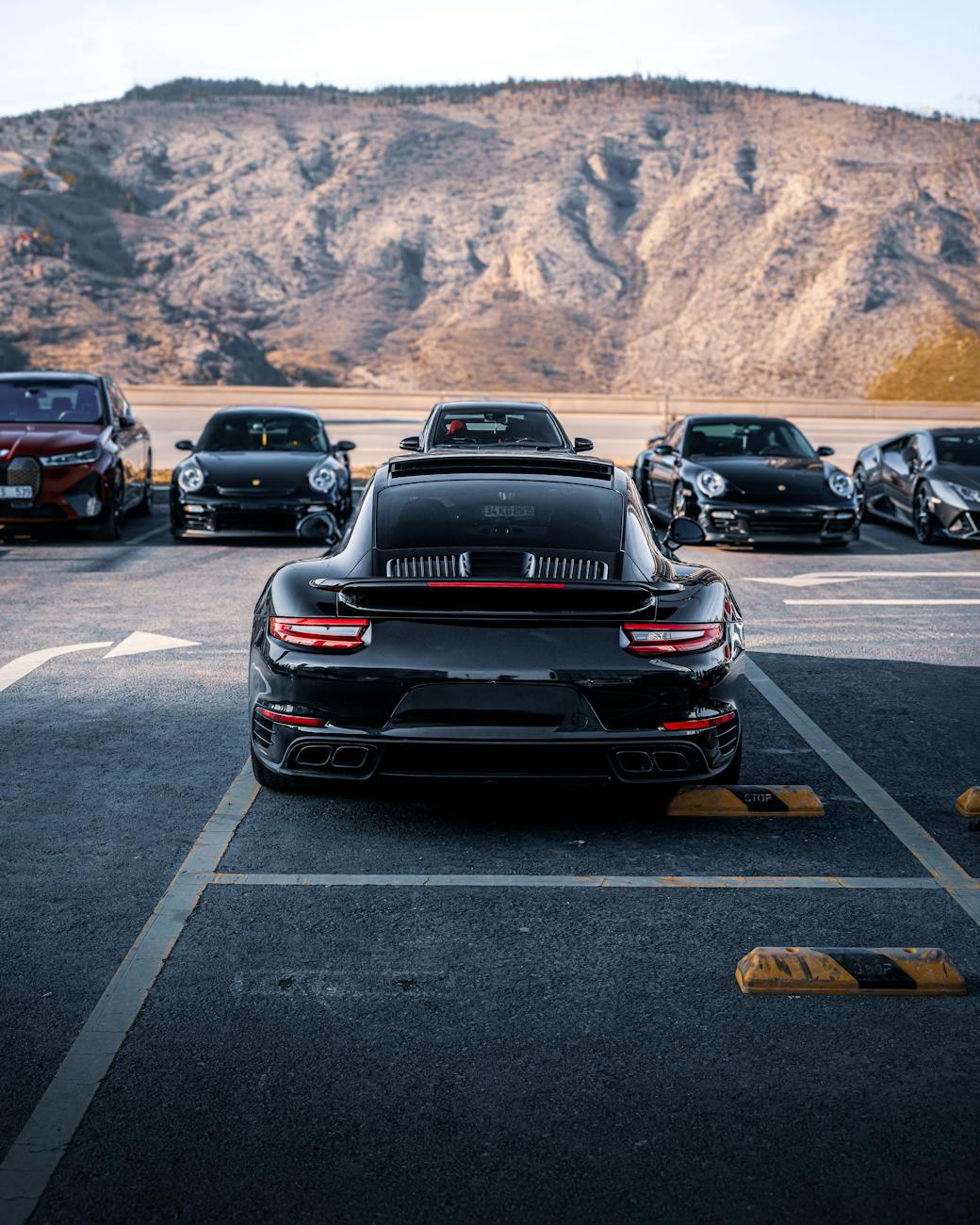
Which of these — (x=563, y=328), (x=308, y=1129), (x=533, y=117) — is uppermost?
(x=533, y=117)

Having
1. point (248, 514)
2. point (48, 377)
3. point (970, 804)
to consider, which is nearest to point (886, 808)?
point (970, 804)

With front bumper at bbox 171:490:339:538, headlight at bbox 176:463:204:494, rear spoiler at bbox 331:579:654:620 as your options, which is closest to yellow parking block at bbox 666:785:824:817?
rear spoiler at bbox 331:579:654:620

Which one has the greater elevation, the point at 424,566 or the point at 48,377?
the point at 424,566

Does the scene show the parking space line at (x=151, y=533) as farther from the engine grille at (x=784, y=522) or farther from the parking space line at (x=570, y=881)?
the parking space line at (x=570, y=881)

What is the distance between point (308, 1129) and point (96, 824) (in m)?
2.62

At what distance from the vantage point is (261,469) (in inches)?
588

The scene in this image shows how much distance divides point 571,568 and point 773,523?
9.50 metres

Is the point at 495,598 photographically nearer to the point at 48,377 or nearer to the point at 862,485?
the point at 48,377

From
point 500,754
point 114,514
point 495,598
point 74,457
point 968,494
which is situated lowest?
point 114,514

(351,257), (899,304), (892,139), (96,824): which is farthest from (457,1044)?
(892,139)

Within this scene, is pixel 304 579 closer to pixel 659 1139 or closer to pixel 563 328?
pixel 659 1139

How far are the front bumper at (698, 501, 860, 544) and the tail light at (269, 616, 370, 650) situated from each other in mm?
9685

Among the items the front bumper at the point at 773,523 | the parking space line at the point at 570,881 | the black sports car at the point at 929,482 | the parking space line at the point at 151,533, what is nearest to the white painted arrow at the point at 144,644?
the parking space line at the point at 570,881

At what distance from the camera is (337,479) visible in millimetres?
14945
